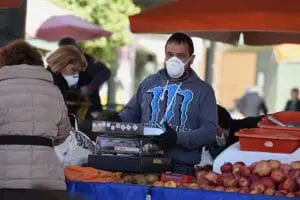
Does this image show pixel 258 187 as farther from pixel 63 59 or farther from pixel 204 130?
pixel 63 59

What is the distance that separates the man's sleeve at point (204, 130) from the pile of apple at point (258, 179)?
318 millimetres

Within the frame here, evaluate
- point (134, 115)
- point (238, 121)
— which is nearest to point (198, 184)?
point (134, 115)

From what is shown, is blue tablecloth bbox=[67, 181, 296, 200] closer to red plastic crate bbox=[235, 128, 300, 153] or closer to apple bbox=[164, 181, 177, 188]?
apple bbox=[164, 181, 177, 188]

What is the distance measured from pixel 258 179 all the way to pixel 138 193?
0.75 metres

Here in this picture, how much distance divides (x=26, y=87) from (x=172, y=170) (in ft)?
4.80

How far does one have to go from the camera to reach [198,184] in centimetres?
476

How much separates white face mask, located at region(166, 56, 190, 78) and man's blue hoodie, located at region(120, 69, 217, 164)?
8cm

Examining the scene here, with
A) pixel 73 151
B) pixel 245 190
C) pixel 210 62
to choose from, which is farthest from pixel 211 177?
pixel 210 62

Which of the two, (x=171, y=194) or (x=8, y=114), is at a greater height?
(x=8, y=114)

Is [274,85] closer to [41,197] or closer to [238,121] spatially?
[238,121]

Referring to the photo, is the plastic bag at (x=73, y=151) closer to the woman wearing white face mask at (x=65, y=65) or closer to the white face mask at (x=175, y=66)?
the white face mask at (x=175, y=66)

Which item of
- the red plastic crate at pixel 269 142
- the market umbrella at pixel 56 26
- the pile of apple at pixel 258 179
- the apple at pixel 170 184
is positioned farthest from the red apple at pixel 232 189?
the market umbrella at pixel 56 26

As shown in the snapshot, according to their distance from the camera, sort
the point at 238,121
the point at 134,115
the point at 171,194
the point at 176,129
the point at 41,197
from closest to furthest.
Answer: the point at 41,197, the point at 171,194, the point at 176,129, the point at 134,115, the point at 238,121

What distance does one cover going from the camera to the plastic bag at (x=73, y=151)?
5.20m
